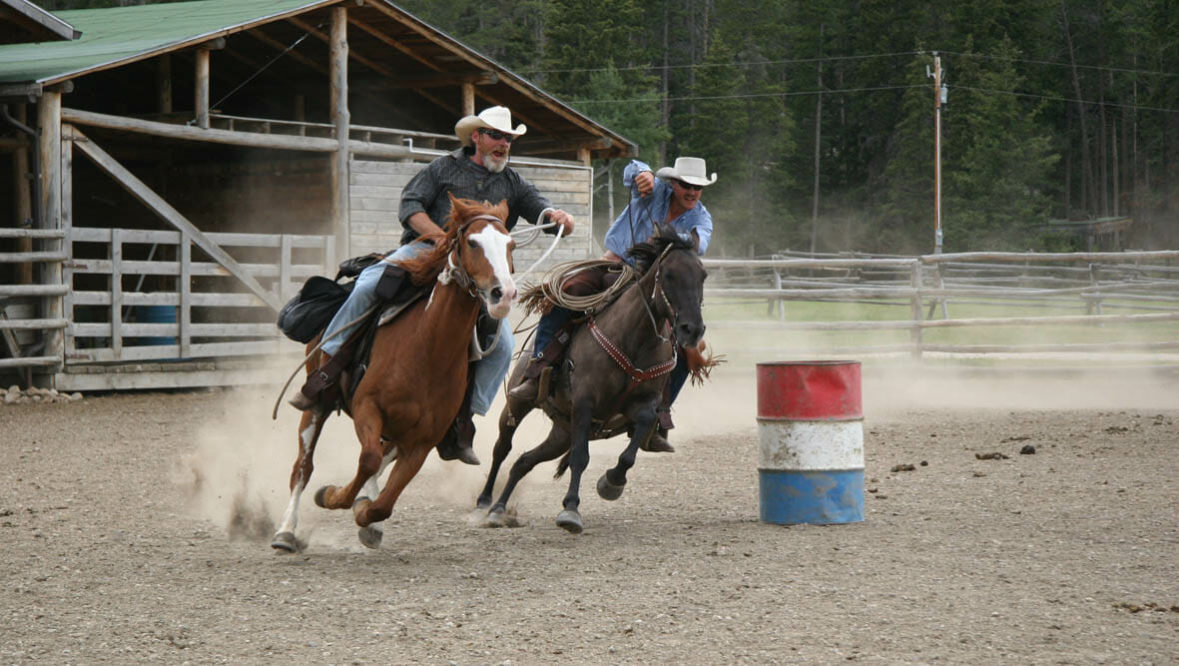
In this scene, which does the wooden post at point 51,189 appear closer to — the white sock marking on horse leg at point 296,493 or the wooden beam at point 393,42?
the wooden beam at point 393,42

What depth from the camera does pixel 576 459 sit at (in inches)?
294

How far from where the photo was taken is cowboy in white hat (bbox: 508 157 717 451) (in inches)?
314

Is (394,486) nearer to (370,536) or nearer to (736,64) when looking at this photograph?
(370,536)

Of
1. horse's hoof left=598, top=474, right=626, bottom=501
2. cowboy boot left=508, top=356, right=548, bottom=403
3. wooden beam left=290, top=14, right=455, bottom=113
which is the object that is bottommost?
horse's hoof left=598, top=474, right=626, bottom=501

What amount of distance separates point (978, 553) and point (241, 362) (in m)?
13.2

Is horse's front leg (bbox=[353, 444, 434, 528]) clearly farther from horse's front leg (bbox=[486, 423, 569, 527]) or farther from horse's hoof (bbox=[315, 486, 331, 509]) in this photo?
horse's front leg (bbox=[486, 423, 569, 527])

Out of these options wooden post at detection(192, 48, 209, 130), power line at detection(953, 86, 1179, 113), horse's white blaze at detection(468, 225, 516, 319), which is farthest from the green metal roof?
power line at detection(953, 86, 1179, 113)

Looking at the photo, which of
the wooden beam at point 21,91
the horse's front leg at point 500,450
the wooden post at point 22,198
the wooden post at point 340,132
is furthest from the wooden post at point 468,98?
the horse's front leg at point 500,450

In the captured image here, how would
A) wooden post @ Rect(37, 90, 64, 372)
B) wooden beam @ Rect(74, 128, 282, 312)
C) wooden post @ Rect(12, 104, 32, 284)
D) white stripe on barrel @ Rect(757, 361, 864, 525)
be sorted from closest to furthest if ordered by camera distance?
white stripe on barrel @ Rect(757, 361, 864, 525) < wooden post @ Rect(37, 90, 64, 372) < wooden beam @ Rect(74, 128, 282, 312) < wooden post @ Rect(12, 104, 32, 284)

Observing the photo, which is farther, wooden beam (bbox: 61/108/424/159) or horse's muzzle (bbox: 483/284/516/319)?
wooden beam (bbox: 61/108/424/159)

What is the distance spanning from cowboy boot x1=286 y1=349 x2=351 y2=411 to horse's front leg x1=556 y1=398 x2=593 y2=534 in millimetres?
1401

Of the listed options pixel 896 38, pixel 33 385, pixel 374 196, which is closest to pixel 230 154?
pixel 374 196

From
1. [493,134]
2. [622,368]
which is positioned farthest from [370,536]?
[493,134]

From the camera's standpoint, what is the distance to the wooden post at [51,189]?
48.7 feet
